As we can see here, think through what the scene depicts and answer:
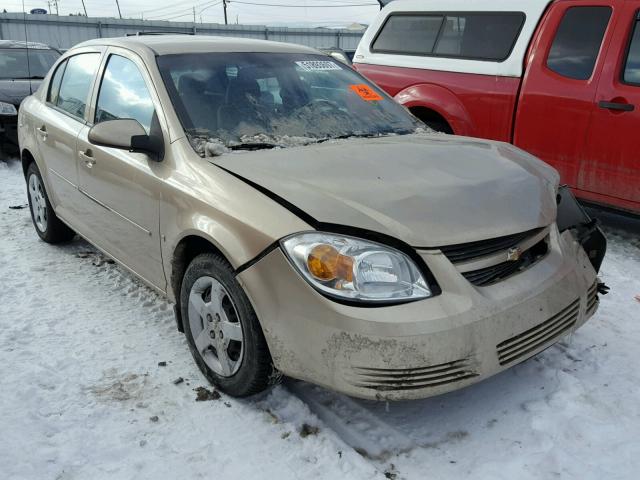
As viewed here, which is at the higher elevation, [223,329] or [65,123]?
[65,123]

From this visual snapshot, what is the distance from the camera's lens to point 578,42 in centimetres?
475

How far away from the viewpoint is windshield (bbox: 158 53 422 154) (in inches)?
117

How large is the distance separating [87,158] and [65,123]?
22.6 inches

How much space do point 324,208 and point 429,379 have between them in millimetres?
752

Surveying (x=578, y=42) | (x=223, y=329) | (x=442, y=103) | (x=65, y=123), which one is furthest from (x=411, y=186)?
(x=442, y=103)

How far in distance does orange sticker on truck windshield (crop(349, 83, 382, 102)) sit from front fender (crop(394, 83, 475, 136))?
183cm

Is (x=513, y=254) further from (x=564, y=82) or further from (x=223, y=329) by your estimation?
(x=564, y=82)

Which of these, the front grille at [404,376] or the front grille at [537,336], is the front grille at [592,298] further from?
the front grille at [404,376]

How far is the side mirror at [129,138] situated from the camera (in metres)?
2.86

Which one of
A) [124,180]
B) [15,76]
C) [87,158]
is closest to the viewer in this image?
[124,180]

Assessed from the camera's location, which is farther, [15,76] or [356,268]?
[15,76]

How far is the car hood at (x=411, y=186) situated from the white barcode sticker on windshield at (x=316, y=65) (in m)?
0.78

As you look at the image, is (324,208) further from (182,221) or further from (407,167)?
(182,221)

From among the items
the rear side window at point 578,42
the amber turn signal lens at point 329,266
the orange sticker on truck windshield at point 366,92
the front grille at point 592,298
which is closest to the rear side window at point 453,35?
the rear side window at point 578,42
